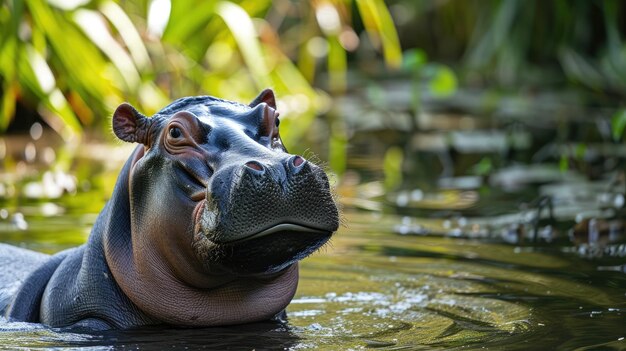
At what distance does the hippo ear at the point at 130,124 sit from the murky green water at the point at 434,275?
22.6 inches

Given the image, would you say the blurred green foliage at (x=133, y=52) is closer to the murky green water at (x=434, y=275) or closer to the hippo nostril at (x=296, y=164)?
the murky green water at (x=434, y=275)

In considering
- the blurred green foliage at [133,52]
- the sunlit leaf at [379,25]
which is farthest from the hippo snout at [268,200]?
the sunlit leaf at [379,25]

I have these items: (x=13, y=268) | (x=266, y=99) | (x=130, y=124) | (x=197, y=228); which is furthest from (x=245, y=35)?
(x=197, y=228)

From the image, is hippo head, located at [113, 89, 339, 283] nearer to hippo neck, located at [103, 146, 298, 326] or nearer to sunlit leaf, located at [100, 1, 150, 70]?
hippo neck, located at [103, 146, 298, 326]

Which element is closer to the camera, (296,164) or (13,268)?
(296,164)

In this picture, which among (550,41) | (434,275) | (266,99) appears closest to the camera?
(266,99)

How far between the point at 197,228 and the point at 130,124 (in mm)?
500

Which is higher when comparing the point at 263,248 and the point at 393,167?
the point at 393,167

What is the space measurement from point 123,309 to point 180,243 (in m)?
0.35

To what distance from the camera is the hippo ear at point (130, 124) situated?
11.8 ft

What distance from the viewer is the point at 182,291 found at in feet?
11.4

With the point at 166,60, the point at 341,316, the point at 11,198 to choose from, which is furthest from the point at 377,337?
the point at 166,60

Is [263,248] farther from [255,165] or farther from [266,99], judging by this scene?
[266,99]

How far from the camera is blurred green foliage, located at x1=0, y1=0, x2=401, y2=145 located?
8156 millimetres
